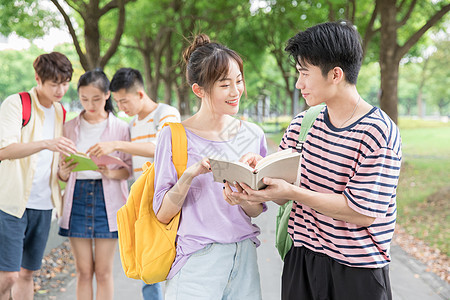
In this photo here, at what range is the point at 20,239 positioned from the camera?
323 centimetres

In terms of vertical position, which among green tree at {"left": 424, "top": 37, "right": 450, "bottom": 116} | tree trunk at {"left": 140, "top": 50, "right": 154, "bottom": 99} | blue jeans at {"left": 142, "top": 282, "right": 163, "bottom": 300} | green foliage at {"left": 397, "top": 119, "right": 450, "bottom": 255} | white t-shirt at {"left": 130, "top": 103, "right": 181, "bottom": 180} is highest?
green tree at {"left": 424, "top": 37, "right": 450, "bottom": 116}

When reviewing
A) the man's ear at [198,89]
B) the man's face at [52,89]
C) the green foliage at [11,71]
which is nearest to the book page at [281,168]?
the man's ear at [198,89]

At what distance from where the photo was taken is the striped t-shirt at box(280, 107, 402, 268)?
187cm

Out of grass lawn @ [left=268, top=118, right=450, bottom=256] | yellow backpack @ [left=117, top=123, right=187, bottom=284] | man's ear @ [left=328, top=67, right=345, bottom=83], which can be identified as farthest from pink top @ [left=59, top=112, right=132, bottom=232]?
grass lawn @ [left=268, top=118, right=450, bottom=256]

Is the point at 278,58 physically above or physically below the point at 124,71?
above

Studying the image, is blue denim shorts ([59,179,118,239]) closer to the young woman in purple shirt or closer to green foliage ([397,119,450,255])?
the young woman in purple shirt

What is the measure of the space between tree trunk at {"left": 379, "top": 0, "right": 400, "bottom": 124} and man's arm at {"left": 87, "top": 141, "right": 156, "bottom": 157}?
26.1ft

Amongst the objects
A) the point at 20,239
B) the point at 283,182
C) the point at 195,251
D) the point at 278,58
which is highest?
the point at 278,58

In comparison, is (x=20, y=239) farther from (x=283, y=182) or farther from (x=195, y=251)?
(x=283, y=182)

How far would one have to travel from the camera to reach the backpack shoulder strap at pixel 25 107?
125 inches

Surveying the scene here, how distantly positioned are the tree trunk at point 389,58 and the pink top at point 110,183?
788 centimetres

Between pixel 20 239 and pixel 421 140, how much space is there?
81.7 ft

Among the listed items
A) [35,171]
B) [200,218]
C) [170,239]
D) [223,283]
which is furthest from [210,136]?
[35,171]

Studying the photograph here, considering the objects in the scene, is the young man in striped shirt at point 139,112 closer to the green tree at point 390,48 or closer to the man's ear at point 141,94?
the man's ear at point 141,94
